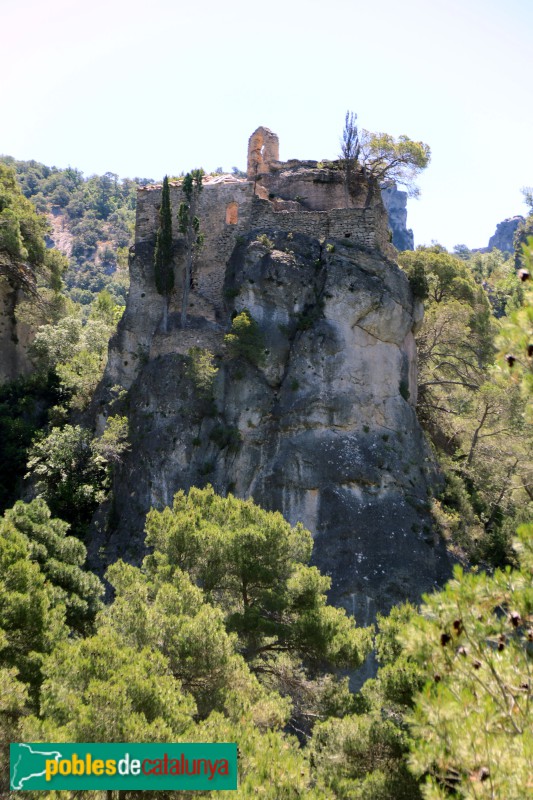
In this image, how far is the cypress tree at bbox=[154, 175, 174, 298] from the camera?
30.2m

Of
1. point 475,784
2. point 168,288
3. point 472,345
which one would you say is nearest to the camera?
point 475,784

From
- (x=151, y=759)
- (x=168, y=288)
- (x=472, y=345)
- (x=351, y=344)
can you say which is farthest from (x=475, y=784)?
(x=472, y=345)

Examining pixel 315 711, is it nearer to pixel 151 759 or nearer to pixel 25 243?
pixel 151 759

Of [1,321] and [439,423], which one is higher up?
[1,321]

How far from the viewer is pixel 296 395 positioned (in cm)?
2694

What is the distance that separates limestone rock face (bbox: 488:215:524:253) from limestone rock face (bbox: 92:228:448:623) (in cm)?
9190

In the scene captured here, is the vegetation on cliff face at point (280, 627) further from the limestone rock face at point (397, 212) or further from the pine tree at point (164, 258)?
the limestone rock face at point (397, 212)

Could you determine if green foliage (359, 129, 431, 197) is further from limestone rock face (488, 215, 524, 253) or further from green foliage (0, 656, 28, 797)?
limestone rock face (488, 215, 524, 253)

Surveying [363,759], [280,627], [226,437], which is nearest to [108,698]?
[363,759]

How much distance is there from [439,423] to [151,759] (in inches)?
871

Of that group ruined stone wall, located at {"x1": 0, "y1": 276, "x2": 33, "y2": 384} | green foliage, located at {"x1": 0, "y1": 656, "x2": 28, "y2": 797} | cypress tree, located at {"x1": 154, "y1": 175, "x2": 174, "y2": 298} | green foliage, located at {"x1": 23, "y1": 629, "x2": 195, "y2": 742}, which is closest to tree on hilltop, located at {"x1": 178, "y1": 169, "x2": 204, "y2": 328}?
cypress tree, located at {"x1": 154, "y1": 175, "x2": 174, "y2": 298}

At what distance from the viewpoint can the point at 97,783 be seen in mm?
11195

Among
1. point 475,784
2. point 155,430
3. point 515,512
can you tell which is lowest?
point 475,784

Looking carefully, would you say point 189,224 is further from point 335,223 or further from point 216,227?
point 335,223
